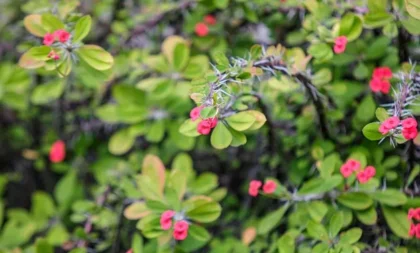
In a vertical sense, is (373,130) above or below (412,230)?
above

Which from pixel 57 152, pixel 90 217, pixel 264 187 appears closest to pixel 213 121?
pixel 264 187

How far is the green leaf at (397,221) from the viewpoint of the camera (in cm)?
126

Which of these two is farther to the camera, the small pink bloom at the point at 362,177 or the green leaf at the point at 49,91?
the green leaf at the point at 49,91

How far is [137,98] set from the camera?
1.69 m

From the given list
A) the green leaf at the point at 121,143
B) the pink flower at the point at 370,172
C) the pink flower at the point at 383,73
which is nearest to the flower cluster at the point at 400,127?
the pink flower at the point at 370,172

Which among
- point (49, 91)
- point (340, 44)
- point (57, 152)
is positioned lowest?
point (57, 152)

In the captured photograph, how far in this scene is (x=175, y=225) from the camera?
1.26 metres

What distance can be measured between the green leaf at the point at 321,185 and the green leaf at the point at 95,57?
54cm

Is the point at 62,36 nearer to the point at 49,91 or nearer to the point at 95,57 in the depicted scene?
the point at 95,57

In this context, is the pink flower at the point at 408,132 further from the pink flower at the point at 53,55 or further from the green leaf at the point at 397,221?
the pink flower at the point at 53,55

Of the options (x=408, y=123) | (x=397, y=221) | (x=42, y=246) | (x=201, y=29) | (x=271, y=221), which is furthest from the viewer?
(x=201, y=29)

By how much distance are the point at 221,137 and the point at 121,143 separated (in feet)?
2.12

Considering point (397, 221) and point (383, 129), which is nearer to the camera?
point (383, 129)

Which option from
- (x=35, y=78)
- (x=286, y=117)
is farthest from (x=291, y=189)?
(x=35, y=78)
